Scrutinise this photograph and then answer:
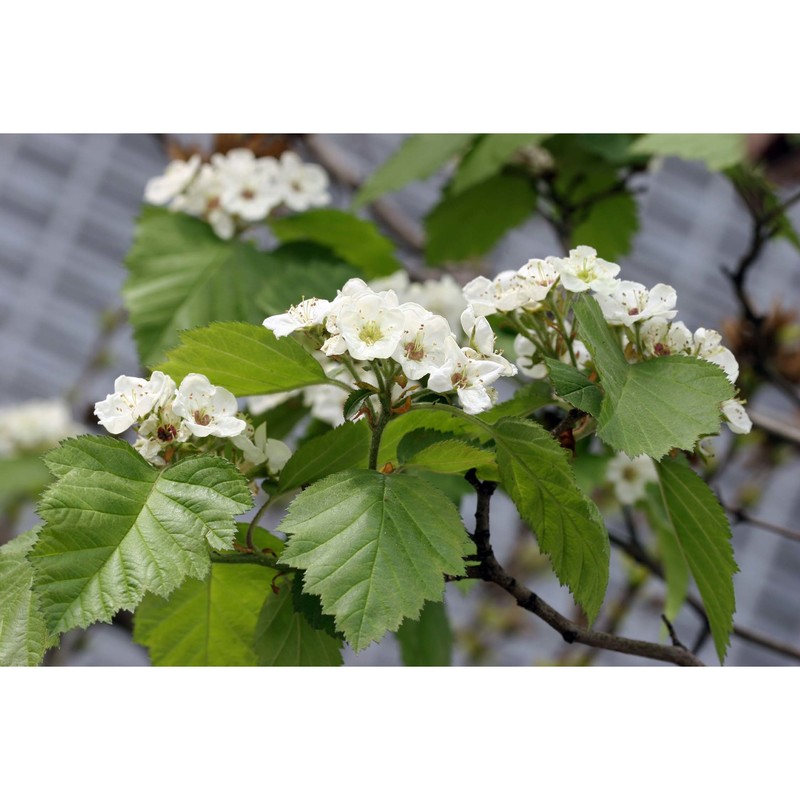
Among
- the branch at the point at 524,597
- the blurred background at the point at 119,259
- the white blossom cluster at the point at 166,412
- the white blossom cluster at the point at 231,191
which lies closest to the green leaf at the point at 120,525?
the white blossom cluster at the point at 166,412

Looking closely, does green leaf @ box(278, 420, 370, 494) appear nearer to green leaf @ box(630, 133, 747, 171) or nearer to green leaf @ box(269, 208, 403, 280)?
green leaf @ box(269, 208, 403, 280)

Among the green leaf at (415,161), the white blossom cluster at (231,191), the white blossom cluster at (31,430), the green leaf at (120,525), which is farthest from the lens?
the white blossom cluster at (31,430)

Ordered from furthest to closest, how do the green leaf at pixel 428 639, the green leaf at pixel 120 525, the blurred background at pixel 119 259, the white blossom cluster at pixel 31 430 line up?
the blurred background at pixel 119 259 → the white blossom cluster at pixel 31 430 → the green leaf at pixel 428 639 → the green leaf at pixel 120 525

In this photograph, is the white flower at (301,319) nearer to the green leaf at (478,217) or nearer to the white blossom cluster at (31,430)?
the green leaf at (478,217)

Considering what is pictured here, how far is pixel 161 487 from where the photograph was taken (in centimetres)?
65

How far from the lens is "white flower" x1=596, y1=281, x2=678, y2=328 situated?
72 centimetres

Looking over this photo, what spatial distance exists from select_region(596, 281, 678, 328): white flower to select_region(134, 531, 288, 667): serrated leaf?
0.32 metres

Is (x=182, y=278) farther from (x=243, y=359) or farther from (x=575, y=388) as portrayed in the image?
(x=575, y=388)

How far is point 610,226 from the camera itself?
167 cm

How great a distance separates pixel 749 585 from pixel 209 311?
3.35 m

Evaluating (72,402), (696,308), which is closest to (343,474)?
(72,402)

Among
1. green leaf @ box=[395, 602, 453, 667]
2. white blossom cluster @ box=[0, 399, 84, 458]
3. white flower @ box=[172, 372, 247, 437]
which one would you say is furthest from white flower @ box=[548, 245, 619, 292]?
white blossom cluster @ box=[0, 399, 84, 458]

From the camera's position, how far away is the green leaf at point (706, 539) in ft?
2.38

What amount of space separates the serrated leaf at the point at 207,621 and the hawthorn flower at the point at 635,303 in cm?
32
